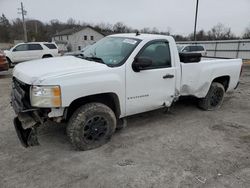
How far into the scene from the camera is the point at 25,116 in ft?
10.5

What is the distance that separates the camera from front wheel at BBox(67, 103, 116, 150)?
336cm

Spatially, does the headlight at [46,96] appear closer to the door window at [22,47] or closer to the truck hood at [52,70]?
the truck hood at [52,70]

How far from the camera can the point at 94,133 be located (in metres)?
3.59

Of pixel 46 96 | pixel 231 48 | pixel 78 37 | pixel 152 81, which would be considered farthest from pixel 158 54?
pixel 78 37

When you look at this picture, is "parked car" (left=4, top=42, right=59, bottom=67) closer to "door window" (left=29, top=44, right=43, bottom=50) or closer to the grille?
"door window" (left=29, top=44, right=43, bottom=50)

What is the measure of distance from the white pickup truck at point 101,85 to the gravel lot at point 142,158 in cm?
31

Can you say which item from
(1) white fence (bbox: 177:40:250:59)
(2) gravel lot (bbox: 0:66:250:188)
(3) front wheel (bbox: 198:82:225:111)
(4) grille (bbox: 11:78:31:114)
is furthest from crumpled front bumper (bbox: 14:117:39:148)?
(1) white fence (bbox: 177:40:250:59)

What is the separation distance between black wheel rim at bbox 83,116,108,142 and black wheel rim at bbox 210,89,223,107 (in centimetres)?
328

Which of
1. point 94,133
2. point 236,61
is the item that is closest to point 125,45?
point 94,133

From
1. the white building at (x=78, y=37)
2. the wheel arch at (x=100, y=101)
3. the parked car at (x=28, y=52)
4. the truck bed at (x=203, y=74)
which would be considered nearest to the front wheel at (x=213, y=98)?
the truck bed at (x=203, y=74)

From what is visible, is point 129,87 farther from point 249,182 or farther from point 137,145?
point 249,182

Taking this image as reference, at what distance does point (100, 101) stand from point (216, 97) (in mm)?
3448

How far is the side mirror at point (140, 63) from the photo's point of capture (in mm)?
3670

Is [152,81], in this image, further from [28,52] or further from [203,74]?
[28,52]
